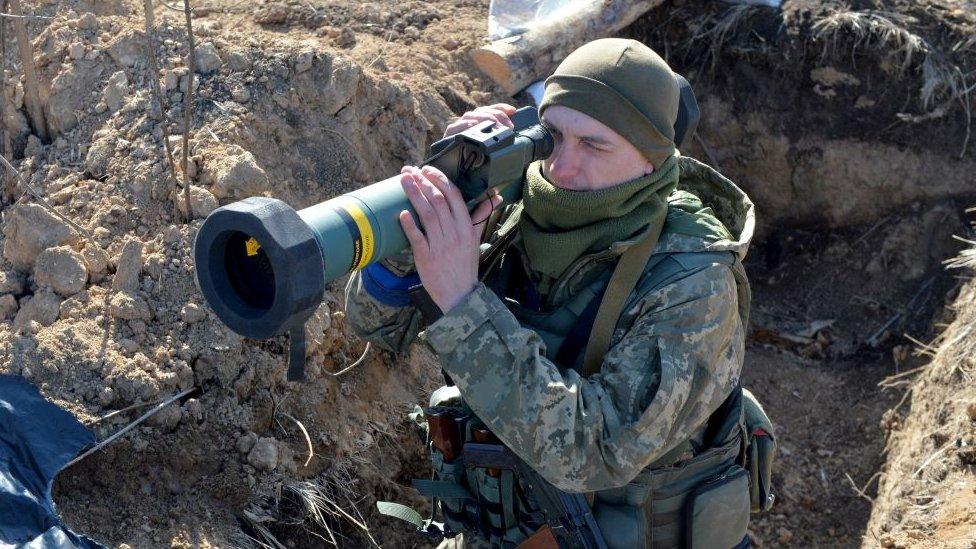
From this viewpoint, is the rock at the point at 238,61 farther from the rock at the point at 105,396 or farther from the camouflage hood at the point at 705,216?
the camouflage hood at the point at 705,216

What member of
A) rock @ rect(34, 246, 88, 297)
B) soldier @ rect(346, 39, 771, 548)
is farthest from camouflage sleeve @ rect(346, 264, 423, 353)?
rock @ rect(34, 246, 88, 297)

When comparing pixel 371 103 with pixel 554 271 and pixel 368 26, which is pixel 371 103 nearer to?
pixel 368 26

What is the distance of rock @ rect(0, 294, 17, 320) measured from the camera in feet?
10.4

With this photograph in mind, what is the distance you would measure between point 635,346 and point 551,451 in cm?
31

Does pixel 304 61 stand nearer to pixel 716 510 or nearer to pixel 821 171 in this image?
pixel 716 510

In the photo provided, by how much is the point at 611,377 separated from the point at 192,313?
1.62 metres

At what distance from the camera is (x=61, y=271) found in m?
3.22

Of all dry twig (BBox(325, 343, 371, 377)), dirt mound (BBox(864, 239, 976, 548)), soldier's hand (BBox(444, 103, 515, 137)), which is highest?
soldier's hand (BBox(444, 103, 515, 137))

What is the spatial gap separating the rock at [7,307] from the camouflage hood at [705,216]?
2083mm

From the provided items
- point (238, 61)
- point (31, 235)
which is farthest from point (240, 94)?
point (31, 235)

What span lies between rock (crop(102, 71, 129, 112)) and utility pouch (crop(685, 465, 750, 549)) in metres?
2.55

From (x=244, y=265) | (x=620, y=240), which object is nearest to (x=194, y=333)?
(x=244, y=265)

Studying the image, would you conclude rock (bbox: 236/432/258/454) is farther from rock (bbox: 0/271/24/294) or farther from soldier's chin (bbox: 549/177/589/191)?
soldier's chin (bbox: 549/177/589/191)

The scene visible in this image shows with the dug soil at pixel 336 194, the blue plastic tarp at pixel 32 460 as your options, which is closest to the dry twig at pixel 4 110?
the dug soil at pixel 336 194
